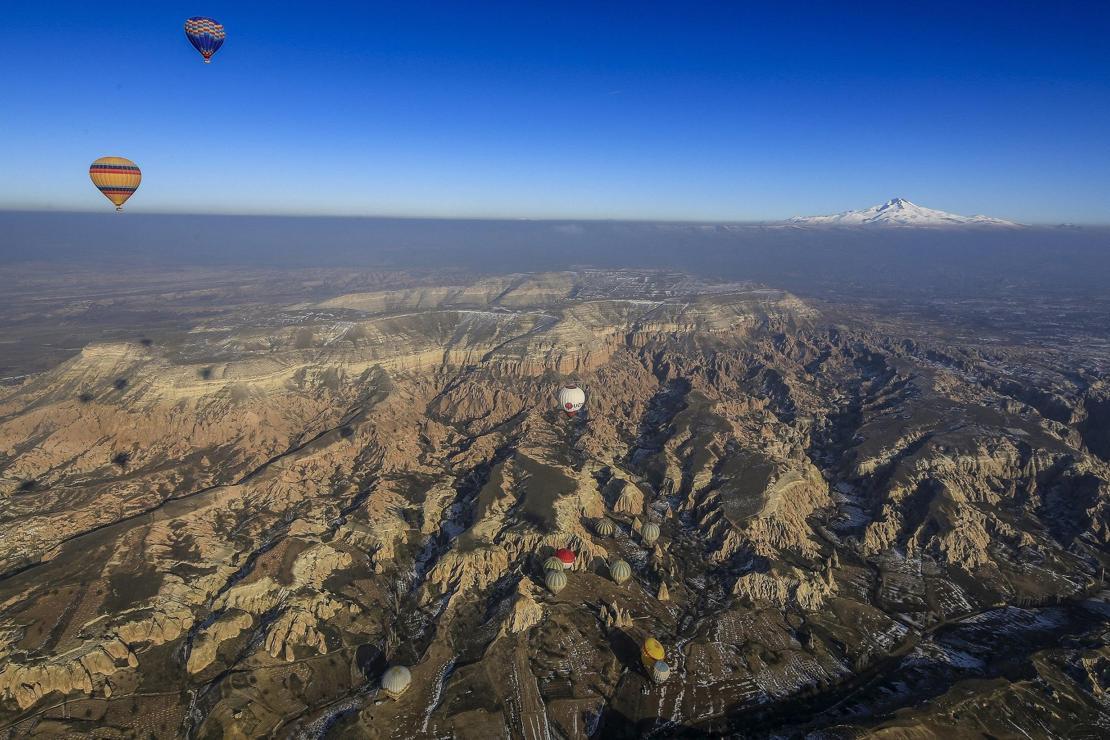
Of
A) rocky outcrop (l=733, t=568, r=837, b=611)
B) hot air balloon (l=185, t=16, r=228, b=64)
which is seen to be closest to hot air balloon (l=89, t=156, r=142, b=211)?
hot air balloon (l=185, t=16, r=228, b=64)

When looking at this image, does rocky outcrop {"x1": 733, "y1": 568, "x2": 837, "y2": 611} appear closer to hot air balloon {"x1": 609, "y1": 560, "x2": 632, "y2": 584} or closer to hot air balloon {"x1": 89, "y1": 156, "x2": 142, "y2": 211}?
hot air balloon {"x1": 609, "y1": 560, "x2": 632, "y2": 584}

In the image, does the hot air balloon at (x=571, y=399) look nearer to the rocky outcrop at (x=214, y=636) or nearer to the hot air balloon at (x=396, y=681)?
the hot air balloon at (x=396, y=681)

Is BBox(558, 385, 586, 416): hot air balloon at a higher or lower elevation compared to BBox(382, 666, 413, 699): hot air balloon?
higher

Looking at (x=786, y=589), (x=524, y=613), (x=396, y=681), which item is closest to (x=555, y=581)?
(x=524, y=613)

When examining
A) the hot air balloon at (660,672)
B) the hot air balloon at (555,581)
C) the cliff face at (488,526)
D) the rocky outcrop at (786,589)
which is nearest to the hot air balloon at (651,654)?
the hot air balloon at (660,672)

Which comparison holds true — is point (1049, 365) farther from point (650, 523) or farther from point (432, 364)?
point (432, 364)

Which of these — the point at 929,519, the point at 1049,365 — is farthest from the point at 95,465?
the point at 1049,365
